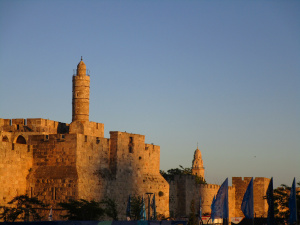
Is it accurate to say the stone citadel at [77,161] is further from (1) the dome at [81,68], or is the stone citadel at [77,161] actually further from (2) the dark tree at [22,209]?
(2) the dark tree at [22,209]

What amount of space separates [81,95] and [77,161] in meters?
9.44

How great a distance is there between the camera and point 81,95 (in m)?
55.5

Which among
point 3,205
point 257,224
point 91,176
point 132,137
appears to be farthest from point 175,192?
point 3,205

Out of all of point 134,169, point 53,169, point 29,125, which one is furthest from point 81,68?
point 53,169

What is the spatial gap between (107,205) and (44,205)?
531 cm

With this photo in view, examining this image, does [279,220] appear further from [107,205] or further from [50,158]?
[50,158]

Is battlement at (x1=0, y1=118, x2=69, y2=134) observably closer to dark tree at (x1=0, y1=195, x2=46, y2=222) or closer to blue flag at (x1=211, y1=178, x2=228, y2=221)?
dark tree at (x1=0, y1=195, x2=46, y2=222)

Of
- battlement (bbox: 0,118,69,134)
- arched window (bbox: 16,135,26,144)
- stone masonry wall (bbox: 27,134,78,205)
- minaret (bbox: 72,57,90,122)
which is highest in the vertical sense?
minaret (bbox: 72,57,90,122)

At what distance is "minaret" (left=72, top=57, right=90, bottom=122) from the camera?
180 ft

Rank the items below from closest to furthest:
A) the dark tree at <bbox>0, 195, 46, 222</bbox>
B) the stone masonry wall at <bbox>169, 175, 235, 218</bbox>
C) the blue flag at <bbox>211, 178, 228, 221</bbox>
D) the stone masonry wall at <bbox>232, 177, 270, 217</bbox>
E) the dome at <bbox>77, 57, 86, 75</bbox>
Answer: the blue flag at <bbox>211, 178, 228, 221</bbox> → the dark tree at <bbox>0, 195, 46, 222</bbox> → the dome at <bbox>77, 57, 86, 75</bbox> → the stone masonry wall at <bbox>169, 175, 235, 218</bbox> → the stone masonry wall at <bbox>232, 177, 270, 217</bbox>

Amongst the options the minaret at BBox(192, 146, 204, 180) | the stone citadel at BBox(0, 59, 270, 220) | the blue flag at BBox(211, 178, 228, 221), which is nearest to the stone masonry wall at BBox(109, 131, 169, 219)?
the stone citadel at BBox(0, 59, 270, 220)

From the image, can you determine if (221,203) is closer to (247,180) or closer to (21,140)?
(21,140)

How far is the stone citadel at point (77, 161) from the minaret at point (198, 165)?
63724 millimetres

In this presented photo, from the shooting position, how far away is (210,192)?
70000 millimetres
